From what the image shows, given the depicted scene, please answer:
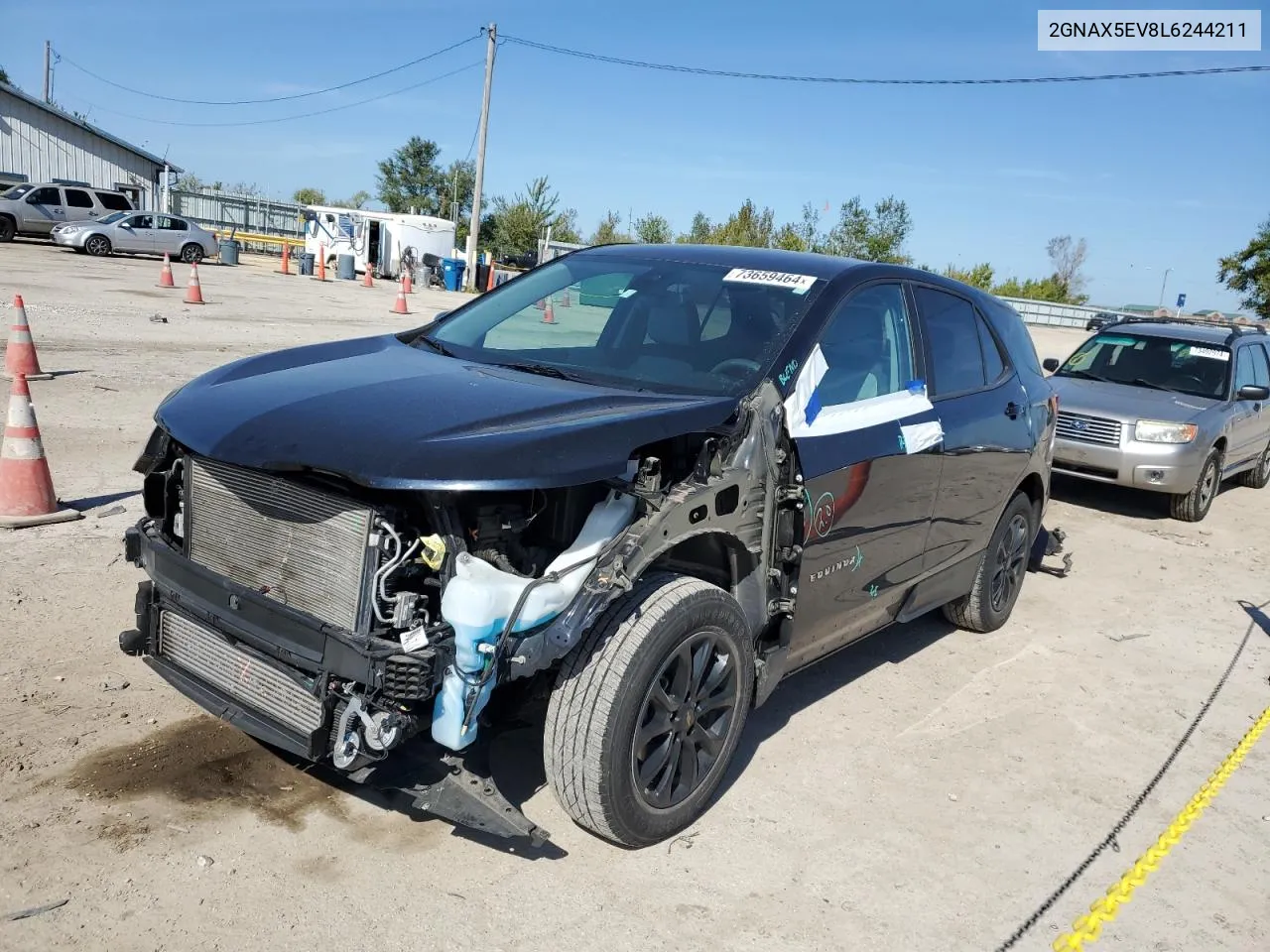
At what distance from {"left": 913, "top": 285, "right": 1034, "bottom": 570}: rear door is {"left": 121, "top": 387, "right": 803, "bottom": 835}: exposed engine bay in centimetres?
147

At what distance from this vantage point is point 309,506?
9.61 ft

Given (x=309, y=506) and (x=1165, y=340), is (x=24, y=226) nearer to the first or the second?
(x=1165, y=340)

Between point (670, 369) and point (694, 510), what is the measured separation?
2.59ft

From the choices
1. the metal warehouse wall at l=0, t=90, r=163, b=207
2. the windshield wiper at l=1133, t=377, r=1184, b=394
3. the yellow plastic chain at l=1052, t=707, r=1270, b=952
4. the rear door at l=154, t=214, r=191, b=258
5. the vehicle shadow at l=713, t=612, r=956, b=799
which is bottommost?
the yellow plastic chain at l=1052, t=707, r=1270, b=952

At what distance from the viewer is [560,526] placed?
310 centimetres

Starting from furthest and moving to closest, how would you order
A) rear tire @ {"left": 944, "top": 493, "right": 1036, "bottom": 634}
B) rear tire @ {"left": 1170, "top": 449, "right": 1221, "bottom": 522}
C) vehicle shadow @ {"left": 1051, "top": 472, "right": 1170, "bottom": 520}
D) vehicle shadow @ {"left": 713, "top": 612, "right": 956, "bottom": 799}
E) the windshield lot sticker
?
vehicle shadow @ {"left": 1051, "top": 472, "right": 1170, "bottom": 520}
rear tire @ {"left": 1170, "top": 449, "right": 1221, "bottom": 522}
rear tire @ {"left": 944, "top": 493, "right": 1036, "bottom": 634}
vehicle shadow @ {"left": 713, "top": 612, "right": 956, "bottom": 799}
the windshield lot sticker

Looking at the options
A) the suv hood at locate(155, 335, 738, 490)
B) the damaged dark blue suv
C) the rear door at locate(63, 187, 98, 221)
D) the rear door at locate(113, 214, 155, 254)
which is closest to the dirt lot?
the damaged dark blue suv

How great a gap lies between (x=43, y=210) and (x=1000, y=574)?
30.4 metres

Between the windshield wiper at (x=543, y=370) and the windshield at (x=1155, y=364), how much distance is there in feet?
26.9

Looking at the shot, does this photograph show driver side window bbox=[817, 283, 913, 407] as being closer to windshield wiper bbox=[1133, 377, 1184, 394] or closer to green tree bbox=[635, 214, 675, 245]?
windshield wiper bbox=[1133, 377, 1184, 394]

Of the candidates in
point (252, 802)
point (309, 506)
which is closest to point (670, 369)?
point (309, 506)

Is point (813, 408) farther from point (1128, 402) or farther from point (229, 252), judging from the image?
point (229, 252)

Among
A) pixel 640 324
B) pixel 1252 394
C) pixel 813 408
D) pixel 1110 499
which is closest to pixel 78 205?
pixel 1110 499

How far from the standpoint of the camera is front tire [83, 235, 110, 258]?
27.5 m
